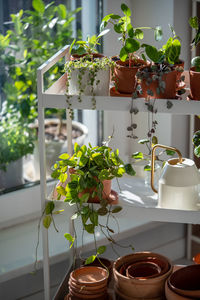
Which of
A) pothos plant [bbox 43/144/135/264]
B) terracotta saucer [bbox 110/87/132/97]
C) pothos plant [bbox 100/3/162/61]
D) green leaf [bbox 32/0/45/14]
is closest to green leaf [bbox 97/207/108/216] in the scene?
pothos plant [bbox 43/144/135/264]

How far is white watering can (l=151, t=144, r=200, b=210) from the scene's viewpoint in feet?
5.34

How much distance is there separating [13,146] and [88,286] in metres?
0.85

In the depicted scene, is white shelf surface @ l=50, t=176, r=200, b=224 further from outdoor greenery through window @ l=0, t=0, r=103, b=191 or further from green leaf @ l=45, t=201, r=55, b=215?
outdoor greenery through window @ l=0, t=0, r=103, b=191

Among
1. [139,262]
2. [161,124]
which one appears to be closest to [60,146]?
[161,124]

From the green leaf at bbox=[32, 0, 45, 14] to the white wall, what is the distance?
30 cm

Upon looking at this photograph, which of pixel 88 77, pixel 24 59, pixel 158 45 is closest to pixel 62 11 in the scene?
pixel 24 59

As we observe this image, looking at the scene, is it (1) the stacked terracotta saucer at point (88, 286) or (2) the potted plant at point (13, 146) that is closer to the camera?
(1) the stacked terracotta saucer at point (88, 286)

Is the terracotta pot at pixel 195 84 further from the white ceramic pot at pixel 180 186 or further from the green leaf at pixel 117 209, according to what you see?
the green leaf at pixel 117 209

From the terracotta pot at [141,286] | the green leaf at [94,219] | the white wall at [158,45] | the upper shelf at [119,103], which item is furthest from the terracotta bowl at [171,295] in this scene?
the white wall at [158,45]

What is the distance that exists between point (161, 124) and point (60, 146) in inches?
19.2

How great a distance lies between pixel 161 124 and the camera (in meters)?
2.49

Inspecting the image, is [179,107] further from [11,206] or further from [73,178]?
[11,206]

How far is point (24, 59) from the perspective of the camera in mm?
2320

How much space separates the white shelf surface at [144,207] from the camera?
162 cm
